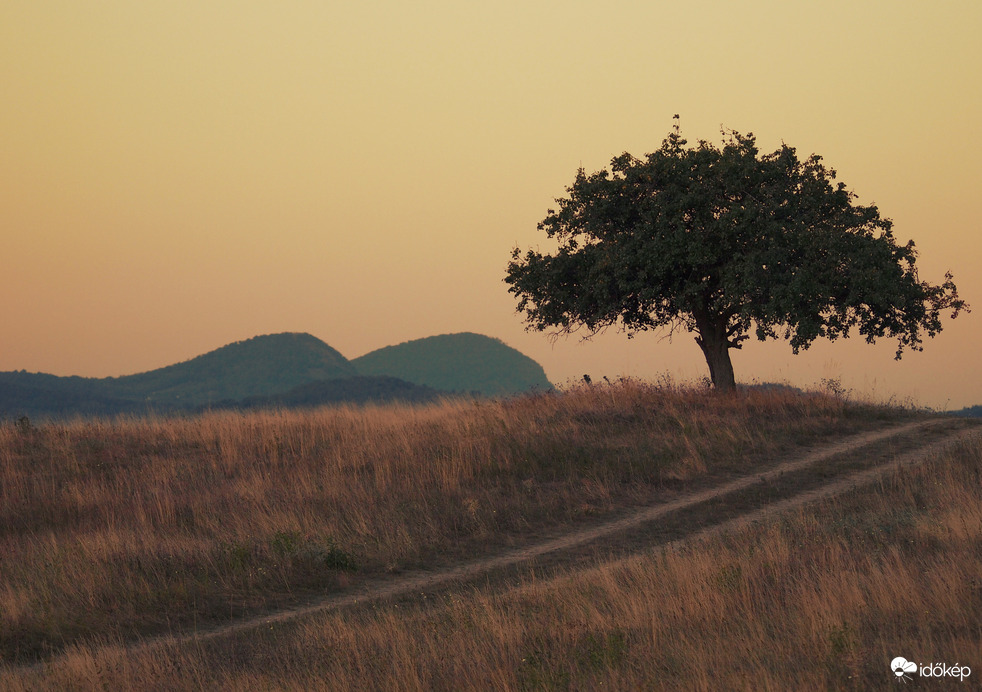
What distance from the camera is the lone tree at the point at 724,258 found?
26.7 meters

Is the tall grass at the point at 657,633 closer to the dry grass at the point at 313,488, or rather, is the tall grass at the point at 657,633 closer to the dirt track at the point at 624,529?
the dry grass at the point at 313,488

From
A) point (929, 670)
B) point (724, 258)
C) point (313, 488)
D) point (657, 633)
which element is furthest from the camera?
point (724, 258)

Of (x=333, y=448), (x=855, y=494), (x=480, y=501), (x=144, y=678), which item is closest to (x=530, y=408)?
(x=333, y=448)

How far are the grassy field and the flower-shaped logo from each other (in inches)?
9.5

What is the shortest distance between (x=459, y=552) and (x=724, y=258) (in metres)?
16.4

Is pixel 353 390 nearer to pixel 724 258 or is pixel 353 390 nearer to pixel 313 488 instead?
pixel 724 258

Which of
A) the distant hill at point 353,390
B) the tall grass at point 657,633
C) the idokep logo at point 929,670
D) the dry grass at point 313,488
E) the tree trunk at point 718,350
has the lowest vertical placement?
the idokep logo at point 929,670

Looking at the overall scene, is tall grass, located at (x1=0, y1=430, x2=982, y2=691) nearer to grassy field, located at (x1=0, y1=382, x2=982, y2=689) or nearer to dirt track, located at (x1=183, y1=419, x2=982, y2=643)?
grassy field, located at (x1=0, y1=382, x2=982, y2=689)

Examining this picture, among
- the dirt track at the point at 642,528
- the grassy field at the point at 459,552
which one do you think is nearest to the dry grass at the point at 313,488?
the grassy field at the point at 459,552

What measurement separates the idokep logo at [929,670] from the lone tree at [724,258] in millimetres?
18822

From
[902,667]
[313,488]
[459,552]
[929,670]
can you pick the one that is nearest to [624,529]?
[459,552]

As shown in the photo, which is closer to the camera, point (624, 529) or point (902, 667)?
point (902, 667)

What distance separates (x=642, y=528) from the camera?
1639cm

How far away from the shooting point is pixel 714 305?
28078 millimetres
